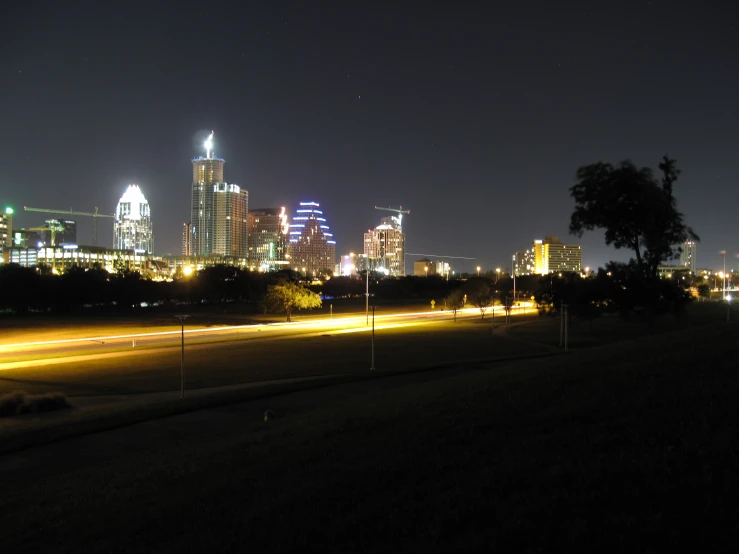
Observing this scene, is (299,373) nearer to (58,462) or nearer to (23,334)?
(58,462)

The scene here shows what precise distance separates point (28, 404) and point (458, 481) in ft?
69.7

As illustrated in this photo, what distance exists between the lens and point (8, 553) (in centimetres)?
831

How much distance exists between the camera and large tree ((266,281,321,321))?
84500mm

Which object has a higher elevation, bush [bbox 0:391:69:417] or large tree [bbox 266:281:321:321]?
large tree [bbox 266:281:321:321]

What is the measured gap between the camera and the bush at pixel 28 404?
22422 mm

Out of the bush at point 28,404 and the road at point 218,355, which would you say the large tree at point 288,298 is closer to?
the road at point 218,355

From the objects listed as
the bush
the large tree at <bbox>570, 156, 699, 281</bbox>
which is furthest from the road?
the large tree at <bbox>570, 156, 699, 281</bbox>

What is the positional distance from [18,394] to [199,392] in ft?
24.4

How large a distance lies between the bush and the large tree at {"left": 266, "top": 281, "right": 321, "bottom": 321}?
60.3 m

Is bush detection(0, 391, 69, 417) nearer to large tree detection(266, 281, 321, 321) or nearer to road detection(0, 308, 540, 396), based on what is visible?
road detection(0, 308, 540, 396)

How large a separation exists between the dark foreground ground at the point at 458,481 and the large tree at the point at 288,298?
7043cm

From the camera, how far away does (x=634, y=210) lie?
4422cm

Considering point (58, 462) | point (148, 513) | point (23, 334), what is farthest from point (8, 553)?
point (23, 334)

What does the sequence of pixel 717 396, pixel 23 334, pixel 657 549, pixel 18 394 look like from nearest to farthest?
pixel 657 549, pixel 717 396, pixel 18 394, pixel 23 334
